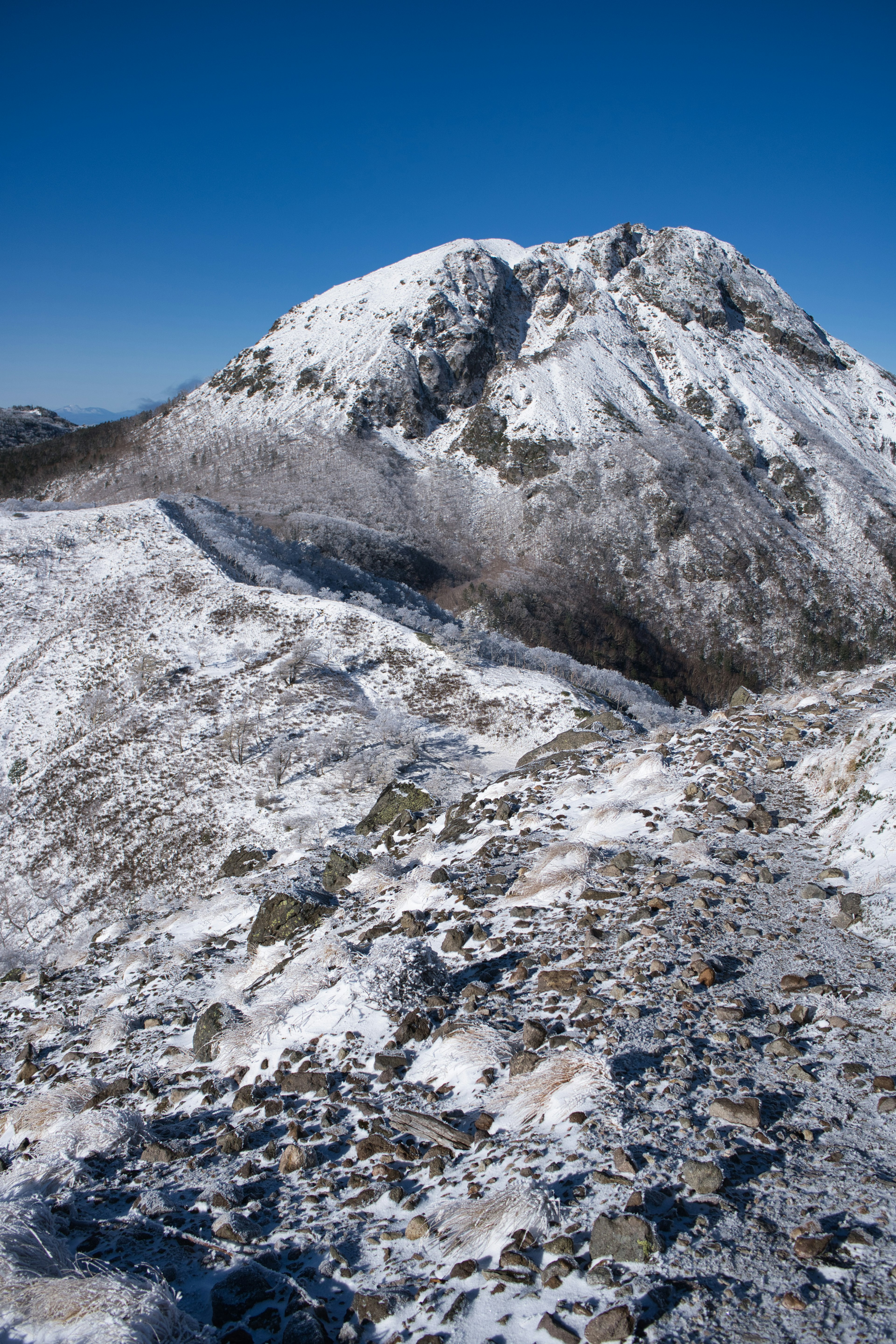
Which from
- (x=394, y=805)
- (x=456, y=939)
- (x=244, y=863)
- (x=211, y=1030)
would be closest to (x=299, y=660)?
(x=394, y=805)

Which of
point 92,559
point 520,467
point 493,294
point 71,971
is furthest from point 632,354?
point 71,971

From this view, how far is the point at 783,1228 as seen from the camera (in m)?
3.77

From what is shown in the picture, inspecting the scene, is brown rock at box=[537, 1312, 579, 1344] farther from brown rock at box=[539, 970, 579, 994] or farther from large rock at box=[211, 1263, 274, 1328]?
brown rock at box=[539, 970, 579, 994]

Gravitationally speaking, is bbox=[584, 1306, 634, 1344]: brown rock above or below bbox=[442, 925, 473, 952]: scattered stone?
above

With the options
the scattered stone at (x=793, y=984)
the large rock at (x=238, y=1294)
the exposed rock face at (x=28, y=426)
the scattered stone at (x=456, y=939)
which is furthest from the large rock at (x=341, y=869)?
the exposed rock face at (x=28, y=426)

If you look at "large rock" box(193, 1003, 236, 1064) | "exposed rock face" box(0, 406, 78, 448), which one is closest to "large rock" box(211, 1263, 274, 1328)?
"large rock" box(193, 1003, 236, 1064)

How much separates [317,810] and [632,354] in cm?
11022

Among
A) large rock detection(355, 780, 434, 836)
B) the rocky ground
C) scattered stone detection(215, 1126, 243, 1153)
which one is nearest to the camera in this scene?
the rocky ground

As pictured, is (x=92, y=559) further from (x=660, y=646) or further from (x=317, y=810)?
(x=660, y=646)

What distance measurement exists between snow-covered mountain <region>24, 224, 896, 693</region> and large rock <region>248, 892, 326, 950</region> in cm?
5523

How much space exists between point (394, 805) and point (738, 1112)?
1194 cm

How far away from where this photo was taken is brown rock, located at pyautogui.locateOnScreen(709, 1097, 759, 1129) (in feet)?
15.0

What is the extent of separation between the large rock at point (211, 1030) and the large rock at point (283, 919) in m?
1.99

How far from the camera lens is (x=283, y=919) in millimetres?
10648
